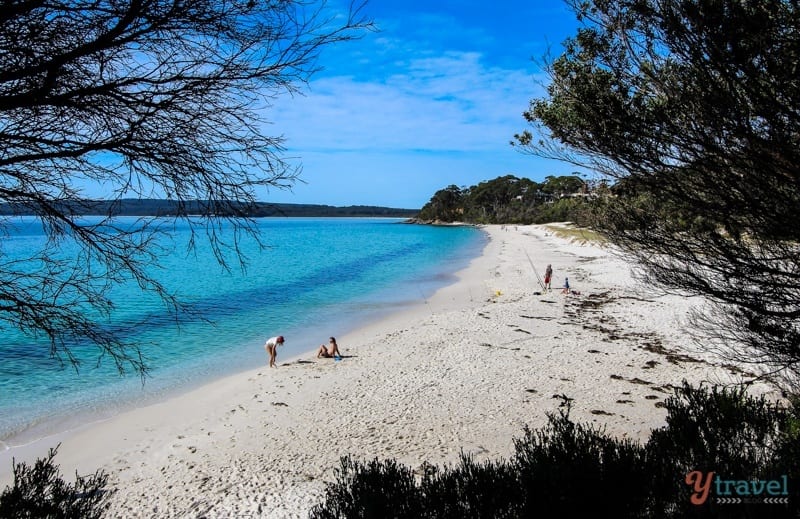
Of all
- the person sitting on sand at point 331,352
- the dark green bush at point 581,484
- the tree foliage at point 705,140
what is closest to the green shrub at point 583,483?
the dark green bush at point 581,484

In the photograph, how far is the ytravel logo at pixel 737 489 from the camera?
3203 millimetres

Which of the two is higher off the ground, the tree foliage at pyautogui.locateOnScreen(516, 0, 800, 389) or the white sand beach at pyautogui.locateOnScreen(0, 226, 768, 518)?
the tree foliage at pyautogui.locateOnScreen(516, 0, 800, 389)

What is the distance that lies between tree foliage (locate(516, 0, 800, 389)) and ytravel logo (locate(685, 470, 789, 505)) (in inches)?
60.9

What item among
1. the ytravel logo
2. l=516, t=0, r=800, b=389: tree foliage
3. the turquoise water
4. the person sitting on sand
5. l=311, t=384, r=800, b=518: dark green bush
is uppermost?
l=516, t=0, r=800, b=389: tree foliage

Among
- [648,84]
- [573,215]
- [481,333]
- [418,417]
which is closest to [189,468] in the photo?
[418,417]

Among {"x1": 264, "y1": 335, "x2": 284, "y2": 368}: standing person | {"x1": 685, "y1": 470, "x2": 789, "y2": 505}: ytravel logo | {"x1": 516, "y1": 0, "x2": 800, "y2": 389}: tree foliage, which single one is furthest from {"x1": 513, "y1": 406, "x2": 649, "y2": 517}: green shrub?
{"x1": 264, "y1": 335, "x2": 284, "y2": 368}: standing person

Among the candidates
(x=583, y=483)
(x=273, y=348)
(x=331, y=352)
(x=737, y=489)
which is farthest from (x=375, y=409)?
(x=737, y=489)

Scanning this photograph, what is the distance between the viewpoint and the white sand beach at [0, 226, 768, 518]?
6.88 metres

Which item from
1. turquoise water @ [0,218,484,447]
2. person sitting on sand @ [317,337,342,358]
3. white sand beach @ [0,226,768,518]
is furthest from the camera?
person sitting on sand @ [317,337,342,358]

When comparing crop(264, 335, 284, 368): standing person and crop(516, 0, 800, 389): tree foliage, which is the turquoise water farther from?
crop(516, 0, 800, 389): tree foliage

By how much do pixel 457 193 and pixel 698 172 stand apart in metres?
164

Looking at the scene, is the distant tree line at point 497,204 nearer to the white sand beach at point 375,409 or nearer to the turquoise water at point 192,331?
the turquoise water at point 192,331

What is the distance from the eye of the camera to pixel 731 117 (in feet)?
12.3

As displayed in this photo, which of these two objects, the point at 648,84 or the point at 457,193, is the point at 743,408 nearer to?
the point at 648,84
